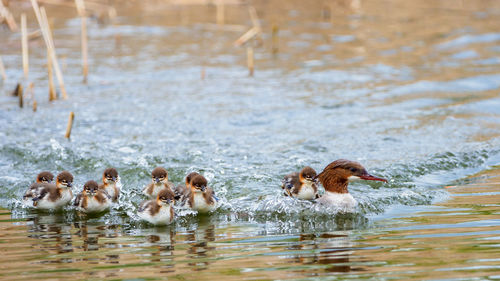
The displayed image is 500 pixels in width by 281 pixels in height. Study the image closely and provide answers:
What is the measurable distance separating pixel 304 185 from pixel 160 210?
154 cm

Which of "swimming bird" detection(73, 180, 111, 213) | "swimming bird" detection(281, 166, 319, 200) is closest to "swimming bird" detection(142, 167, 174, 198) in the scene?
"swimming bird" detection(73, 180, 111, 213)

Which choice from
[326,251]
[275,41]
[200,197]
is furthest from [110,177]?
[275,41]

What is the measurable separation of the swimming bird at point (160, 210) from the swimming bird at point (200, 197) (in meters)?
0.33

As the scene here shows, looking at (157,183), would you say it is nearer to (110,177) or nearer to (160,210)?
(110,177)

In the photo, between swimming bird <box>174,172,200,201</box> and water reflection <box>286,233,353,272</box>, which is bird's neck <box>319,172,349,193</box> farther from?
swimming bird <box>174,172,200,201</box>

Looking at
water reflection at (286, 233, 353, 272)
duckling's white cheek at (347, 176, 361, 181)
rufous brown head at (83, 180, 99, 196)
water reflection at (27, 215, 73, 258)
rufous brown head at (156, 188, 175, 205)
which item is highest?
duckling's white cheek at (347, 176, 361, 181)

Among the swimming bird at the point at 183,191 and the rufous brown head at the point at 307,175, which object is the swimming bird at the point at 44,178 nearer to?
the swimming bird at the point at 183,191

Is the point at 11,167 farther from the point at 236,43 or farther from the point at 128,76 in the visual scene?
the point at 236,43

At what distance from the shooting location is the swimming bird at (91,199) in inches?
283

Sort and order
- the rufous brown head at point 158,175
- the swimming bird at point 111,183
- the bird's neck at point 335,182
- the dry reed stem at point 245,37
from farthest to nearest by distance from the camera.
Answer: the dry reed stem at point 245,37
the swimming bird at point 111,183
the rufous brown head at point 158,175
the bird's neck at point 335,182

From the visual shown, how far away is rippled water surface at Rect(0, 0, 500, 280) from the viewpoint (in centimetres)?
555

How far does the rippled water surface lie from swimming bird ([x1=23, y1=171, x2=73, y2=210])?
14cm

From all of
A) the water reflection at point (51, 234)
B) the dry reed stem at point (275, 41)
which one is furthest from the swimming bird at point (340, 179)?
the dry reed stem at point (275, 41)

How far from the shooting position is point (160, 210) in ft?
22.2
